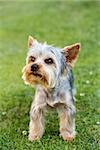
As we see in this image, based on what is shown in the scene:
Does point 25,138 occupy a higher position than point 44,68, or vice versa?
point 44,68

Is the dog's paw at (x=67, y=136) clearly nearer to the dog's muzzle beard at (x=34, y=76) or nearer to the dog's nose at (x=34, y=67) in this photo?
the dog's muzzle beard at (x=34, y=76)

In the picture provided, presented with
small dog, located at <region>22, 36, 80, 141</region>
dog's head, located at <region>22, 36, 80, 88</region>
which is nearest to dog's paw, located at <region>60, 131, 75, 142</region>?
small dog, located at <region>22, 36, 80, 141</region>

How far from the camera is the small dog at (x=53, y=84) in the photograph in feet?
25.2

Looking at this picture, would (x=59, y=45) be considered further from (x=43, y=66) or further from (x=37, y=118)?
(x=43, y=66)

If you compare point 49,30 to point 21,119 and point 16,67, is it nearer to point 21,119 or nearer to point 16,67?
point 16,67

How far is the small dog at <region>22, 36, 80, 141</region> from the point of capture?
25.2 ft

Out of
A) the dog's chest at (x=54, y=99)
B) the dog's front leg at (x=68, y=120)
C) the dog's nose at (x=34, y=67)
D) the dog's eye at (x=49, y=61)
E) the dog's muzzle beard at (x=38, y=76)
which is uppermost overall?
the dog's eye at (x=49, y=61)

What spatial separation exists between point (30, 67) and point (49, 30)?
11.1 metres

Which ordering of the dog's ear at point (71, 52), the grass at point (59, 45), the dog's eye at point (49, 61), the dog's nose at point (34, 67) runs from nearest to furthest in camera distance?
the dog's nose at point (34, 67) < the dog's eye at point (49, 61) < the dog's ear at point (71, 52) < the grass at point (59, 45)

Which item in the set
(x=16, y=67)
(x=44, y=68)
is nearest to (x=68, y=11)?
(x=16, y=67)

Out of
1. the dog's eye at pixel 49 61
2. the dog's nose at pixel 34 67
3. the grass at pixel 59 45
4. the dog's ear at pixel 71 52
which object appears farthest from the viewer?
the grass at pixel 59 45

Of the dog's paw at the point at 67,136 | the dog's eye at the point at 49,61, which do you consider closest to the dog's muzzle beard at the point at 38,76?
the dog's eye at the point at 49,61

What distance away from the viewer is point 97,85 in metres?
11.2

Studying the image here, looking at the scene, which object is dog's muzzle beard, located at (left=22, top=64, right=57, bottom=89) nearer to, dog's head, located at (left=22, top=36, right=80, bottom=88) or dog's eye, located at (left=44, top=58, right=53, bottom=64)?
dog's head, located at (left=22, top=36, right=80, bottom=88)
